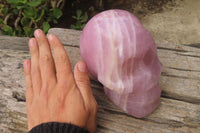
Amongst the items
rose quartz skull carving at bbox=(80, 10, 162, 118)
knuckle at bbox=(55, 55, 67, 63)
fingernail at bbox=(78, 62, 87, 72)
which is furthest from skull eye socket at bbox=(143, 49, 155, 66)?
knuckle at bbox=(55, 55, 67, 63)

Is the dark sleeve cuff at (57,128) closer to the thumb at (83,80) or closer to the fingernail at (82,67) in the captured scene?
the thumb at (83,80)

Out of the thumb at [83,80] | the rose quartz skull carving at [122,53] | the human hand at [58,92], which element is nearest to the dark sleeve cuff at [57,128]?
the human hand at [58,92]

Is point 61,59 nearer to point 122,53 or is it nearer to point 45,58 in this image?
point 45,58

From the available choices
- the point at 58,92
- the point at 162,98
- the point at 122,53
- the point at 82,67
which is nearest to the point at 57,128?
the point at 58,92

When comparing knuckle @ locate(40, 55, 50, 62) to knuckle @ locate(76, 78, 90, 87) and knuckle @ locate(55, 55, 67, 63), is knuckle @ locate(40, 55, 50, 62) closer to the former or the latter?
knuckle @ locate(55, 55, 67, 63)

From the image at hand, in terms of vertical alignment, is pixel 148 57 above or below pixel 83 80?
above

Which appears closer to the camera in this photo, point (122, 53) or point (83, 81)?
point (122, 53)
